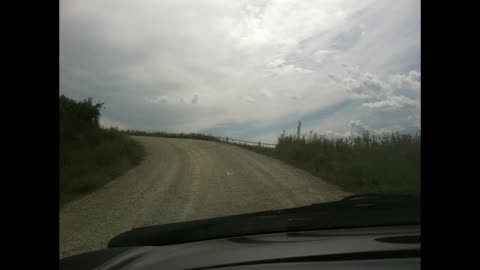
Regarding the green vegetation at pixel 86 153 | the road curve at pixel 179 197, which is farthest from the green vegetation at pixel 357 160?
the green vegetation at pixel 86 153

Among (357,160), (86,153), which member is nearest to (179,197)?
(357,160)

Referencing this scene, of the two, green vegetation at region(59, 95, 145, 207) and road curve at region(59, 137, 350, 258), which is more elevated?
green vegetation at region(59, 95, 145, 207)

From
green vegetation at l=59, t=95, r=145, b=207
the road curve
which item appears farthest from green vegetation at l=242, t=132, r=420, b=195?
green vegetation at l=59, t=95, r=145, b=207

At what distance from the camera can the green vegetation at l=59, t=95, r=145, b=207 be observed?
1012 centimetres

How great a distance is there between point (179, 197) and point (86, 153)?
24.2 ft

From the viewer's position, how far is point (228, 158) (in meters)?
15.7

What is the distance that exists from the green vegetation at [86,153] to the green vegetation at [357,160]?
618cm

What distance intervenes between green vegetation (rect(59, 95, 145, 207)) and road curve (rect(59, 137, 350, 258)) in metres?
0.51

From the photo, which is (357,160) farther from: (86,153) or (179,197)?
(86,153)

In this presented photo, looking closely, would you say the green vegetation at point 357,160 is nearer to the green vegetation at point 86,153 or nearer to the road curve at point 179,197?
the road curve at point 179,197

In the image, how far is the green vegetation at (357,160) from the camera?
8.39 m

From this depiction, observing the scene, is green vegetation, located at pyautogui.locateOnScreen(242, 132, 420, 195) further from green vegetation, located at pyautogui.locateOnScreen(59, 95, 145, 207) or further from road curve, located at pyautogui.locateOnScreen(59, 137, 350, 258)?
green vegetation, located at pyautogui.locateOnScreen(59, 95, 145, 207)

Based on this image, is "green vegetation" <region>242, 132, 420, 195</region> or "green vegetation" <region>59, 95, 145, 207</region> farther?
"green vegetation" <region>59, 95, 145, 207</region>
